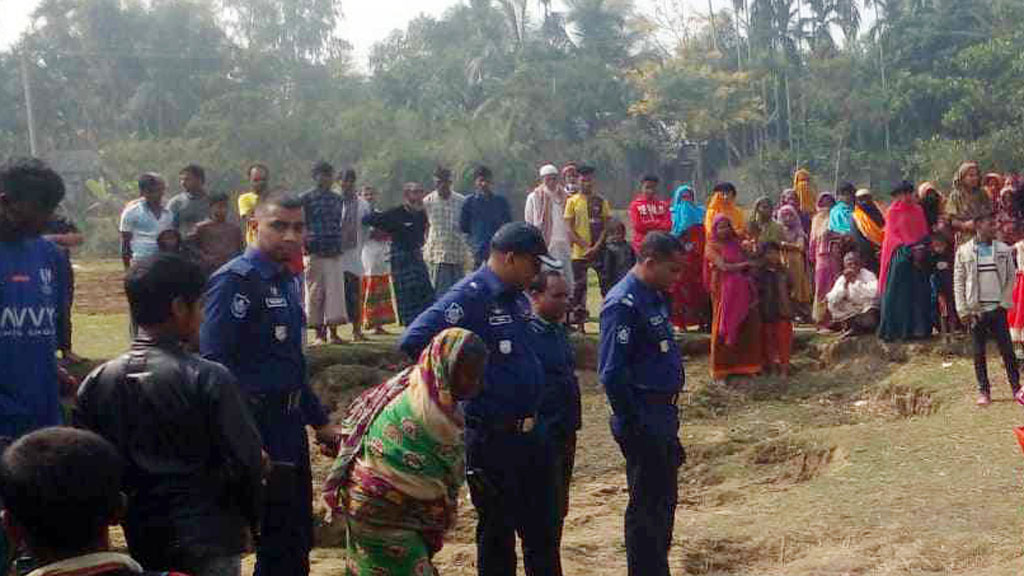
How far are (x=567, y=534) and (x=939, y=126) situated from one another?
31.4 meters

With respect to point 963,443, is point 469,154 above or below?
above

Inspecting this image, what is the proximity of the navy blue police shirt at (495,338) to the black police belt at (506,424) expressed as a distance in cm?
1

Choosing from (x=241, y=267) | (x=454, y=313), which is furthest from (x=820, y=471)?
(x=241, y=267)

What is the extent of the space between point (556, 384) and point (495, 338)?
92 cm

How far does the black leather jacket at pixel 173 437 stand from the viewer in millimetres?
4016

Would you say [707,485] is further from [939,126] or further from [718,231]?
[939,126]

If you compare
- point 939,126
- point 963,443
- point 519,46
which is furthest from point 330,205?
point 519,46

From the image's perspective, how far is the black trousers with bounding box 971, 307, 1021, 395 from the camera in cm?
1123

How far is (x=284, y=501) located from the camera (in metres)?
5.36

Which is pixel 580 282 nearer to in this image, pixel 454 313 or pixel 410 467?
pixel 454 313

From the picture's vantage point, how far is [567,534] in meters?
8.68

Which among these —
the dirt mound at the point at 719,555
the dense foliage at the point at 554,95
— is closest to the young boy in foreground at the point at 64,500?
the dirt mound at the point at 719,555

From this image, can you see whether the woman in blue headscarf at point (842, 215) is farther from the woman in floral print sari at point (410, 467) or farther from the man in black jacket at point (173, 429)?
the man in black jacket at point (173, 429)

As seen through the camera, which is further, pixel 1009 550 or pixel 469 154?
pixel 469 154
